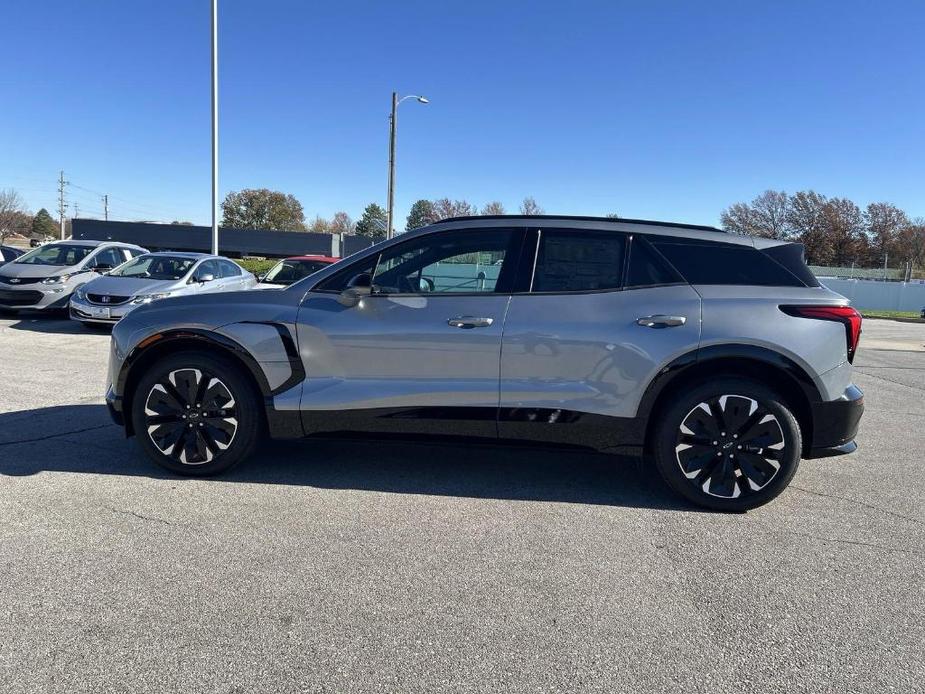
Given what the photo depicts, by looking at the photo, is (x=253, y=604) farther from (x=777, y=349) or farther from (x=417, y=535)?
(x=777, y=349)

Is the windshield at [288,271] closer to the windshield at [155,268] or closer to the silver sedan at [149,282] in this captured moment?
the silver sedan at [149,282]

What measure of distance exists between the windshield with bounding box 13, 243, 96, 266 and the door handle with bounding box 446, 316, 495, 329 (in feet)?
41.8

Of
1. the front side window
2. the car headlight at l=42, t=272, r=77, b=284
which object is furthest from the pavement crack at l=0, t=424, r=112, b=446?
the car headlight at l=42, t=272, r=77, b=284

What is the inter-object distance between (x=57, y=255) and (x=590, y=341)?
13.8 metres

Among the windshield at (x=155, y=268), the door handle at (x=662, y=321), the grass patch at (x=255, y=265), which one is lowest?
the door handle at (x=662, y=321)

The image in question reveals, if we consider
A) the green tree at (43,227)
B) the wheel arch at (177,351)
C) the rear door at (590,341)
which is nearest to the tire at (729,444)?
the rear door at (590,341)

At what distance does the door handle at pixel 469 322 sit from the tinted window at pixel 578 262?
37 centimetres

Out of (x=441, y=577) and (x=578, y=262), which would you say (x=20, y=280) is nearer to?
(x=578, y=262)

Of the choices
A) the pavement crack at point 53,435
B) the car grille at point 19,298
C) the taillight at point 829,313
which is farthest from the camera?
the car grille at point 19,298

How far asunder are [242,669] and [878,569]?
120 inches

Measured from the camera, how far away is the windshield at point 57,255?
13.7 m

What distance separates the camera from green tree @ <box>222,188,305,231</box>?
87.6 meters

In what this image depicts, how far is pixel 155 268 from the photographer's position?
12.6m

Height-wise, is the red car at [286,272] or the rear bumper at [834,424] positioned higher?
the red car at [286,272]
